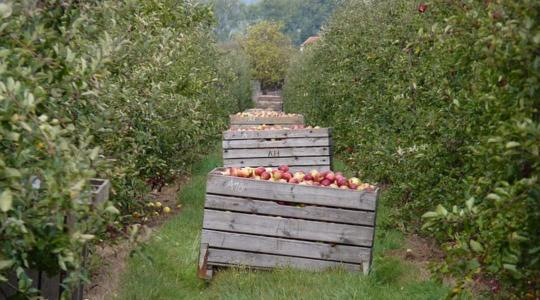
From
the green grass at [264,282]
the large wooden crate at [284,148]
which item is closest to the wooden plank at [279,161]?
the large wooden crate at [284,148]

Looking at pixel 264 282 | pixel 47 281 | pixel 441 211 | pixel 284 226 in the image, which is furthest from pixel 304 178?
pixel 441 211

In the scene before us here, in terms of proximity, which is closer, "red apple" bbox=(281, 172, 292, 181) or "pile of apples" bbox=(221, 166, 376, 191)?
"pile of apples" bbox=(221, 166, 376, 191)

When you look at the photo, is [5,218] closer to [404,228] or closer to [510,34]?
[510,34]

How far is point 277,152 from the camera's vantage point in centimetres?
1155

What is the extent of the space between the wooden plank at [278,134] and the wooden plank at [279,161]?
1.03 feet

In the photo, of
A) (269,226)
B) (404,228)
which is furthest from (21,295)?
(404,228)

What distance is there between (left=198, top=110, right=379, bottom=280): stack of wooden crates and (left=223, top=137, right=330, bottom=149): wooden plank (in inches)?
182

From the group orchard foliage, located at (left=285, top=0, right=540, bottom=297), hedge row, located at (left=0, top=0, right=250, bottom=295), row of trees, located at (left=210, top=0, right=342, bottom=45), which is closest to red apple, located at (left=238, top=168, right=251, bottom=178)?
orchard foliage, located at (left=285, top=0, right=540, bottom=297)

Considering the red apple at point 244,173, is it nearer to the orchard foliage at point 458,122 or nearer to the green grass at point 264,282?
the green grass at point 264,282

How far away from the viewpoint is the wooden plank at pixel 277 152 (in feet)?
37.5

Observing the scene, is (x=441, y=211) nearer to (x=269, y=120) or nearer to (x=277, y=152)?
(x=277, y=152)

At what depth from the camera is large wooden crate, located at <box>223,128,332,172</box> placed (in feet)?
37.5

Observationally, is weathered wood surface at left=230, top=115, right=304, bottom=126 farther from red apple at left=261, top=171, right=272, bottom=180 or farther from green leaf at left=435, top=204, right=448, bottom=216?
green leaf at left=435, top=204, right=448, bottom=216

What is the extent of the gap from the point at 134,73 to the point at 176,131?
2.39 metres
